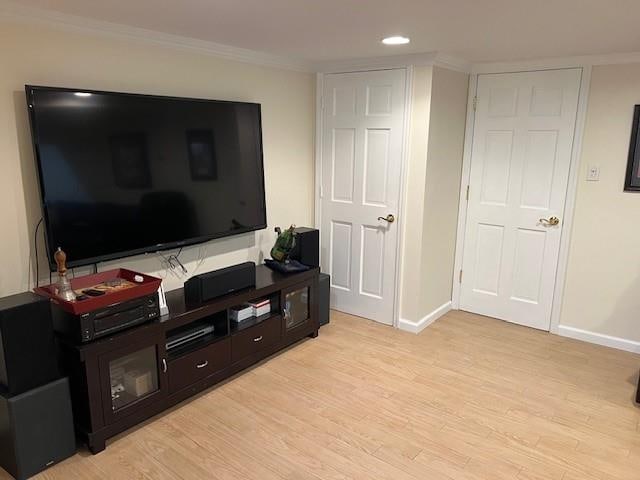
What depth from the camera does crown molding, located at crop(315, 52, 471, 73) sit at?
3.29 meters

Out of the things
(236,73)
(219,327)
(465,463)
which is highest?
(236,73)

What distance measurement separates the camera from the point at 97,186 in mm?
2432

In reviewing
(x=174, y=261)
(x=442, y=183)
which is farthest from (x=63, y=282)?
(x=442, y=183)

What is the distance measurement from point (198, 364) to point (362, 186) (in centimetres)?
190

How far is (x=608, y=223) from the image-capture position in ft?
11.1

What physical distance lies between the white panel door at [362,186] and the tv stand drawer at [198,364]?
1.45 metres

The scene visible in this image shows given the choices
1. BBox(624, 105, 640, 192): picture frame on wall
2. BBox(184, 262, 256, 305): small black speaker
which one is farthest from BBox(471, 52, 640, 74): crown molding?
BBox(184, 262, 256, 305): small black speaker

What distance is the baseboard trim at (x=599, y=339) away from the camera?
11.3 ft

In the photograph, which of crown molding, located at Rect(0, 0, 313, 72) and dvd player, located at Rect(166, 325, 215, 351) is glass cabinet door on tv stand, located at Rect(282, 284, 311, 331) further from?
crown molding, located at Rect(0, 0, 313, 72)

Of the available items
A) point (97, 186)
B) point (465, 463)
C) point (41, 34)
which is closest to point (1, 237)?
point (97, 186)

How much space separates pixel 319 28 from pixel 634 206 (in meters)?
2.51

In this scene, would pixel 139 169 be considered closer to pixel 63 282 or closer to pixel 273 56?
pixel 63 282

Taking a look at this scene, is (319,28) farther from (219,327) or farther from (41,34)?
(219,327)

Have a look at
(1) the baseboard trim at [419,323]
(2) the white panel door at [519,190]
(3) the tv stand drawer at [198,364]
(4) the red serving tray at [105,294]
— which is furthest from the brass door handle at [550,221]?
(4) the red serving tray at [105,294]
